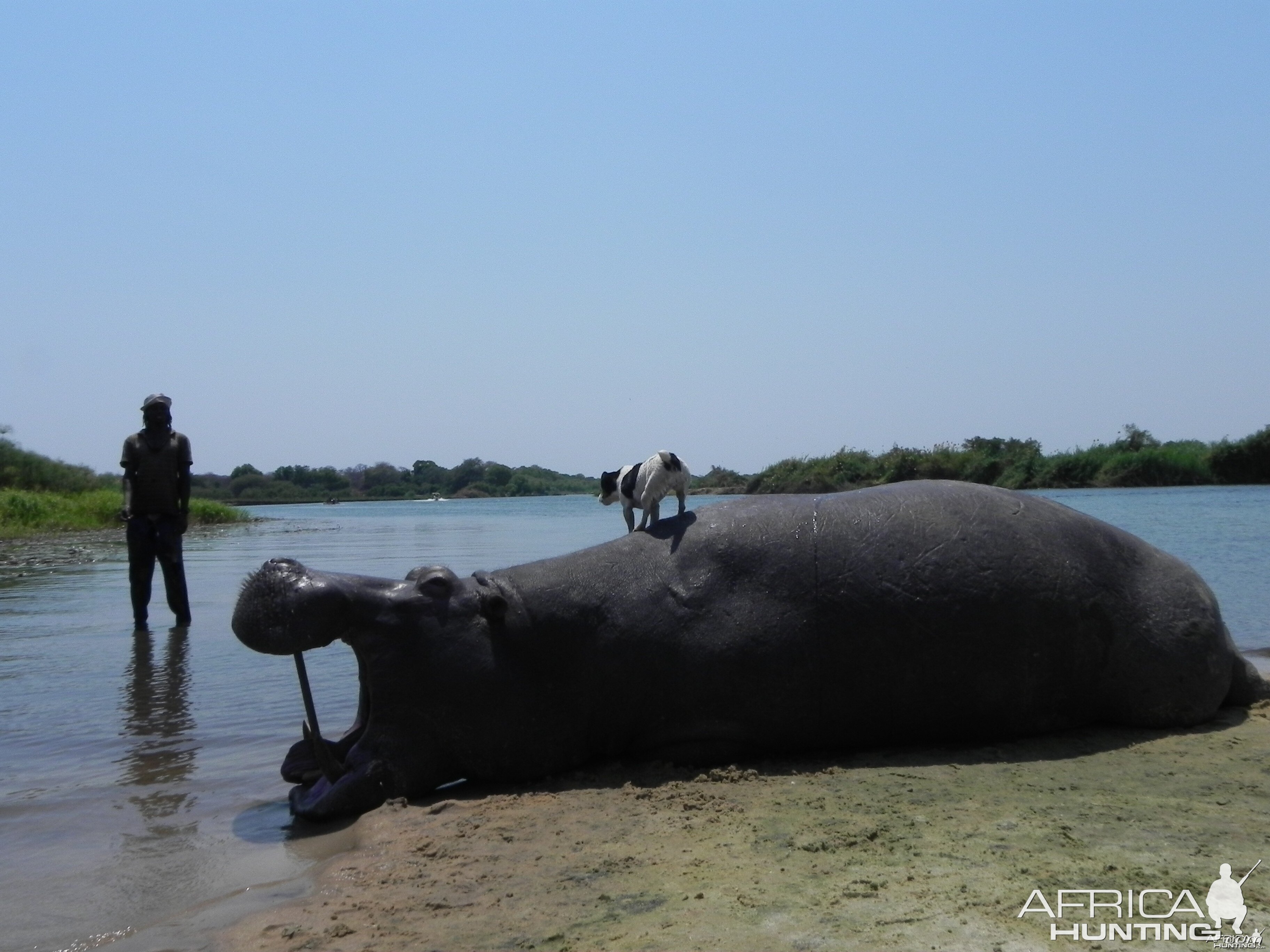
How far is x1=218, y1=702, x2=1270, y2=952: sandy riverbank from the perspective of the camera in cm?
320

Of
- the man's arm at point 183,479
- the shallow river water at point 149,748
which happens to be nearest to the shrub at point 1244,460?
the shallow river water at point 149,748

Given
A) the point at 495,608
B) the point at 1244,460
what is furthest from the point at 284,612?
the point at 1244,460

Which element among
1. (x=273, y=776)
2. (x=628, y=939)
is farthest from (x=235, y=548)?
(x=628, y=939)

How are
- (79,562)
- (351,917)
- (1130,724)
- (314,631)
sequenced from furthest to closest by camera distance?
(79,562), (1130,724), (314,631), (351,917)

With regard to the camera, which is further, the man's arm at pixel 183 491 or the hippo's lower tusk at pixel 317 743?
the man's arm at pixel 183 491

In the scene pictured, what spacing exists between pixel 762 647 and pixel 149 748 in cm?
319

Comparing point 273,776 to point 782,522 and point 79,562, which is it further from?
point 79,562

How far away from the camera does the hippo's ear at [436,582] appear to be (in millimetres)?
5066

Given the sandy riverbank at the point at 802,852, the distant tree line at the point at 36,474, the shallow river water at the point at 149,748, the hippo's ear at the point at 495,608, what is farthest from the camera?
the distant tree line at the point at 36,474

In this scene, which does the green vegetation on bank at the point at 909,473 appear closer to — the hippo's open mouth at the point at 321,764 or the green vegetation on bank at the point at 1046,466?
the green vegetation on bank at the point at 1046,466

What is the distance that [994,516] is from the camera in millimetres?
Answer: 5449

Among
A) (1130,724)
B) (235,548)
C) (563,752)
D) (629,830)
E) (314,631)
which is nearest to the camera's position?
(629,830)

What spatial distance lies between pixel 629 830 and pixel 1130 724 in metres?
2.54

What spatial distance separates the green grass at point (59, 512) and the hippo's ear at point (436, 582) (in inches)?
794
